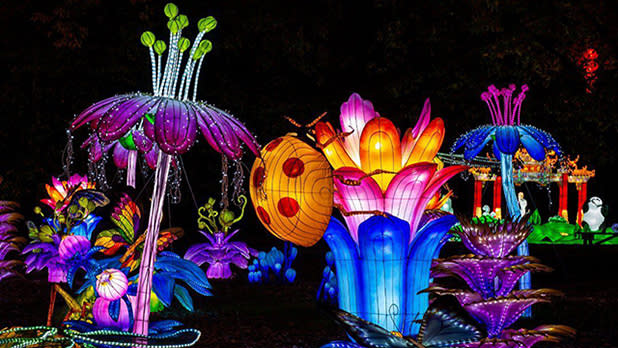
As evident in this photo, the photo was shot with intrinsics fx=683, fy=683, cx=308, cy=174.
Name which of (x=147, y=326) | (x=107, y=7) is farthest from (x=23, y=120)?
(x=147, y=326)

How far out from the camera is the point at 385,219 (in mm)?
5926

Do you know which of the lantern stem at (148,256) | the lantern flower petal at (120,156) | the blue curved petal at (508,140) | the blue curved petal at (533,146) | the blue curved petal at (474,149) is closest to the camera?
the lantern stem at (148,256)

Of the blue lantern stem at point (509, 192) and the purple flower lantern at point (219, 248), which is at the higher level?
the blue lantern stem at point (509, 192)

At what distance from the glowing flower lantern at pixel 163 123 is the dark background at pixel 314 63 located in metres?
10.3

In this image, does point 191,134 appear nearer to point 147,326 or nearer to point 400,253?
point 147,326

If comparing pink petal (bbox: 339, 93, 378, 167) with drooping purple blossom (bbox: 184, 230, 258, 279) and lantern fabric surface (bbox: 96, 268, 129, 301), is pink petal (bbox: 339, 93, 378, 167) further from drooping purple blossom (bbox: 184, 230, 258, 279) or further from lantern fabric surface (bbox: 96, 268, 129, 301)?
drooping purple blossom (bbox: 184, 230, 258, 279)

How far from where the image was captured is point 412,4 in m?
15.4

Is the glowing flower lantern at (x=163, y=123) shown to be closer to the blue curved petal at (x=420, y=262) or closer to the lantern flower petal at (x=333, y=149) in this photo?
the lantern flower petal at (x=333, y=149)

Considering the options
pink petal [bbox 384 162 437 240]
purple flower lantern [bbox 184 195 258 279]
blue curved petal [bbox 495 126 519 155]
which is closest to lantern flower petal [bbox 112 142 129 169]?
pink petal [bbox 384 162 437 240]

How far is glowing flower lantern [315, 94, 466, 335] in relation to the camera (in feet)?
19.5

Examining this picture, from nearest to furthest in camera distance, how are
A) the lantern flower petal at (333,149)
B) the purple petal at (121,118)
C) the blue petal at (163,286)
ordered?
the purple petal at (121,118) → the blue petal at (163,286) → the lantern flower petal at (333,149)

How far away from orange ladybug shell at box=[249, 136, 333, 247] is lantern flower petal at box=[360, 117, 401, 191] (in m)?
0.36

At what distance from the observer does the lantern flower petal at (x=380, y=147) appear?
234 inches

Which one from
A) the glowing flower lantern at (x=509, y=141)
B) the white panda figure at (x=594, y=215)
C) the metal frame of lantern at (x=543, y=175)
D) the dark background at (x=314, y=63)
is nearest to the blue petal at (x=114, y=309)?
the glowing flower lantern at (x=509, y=141)
